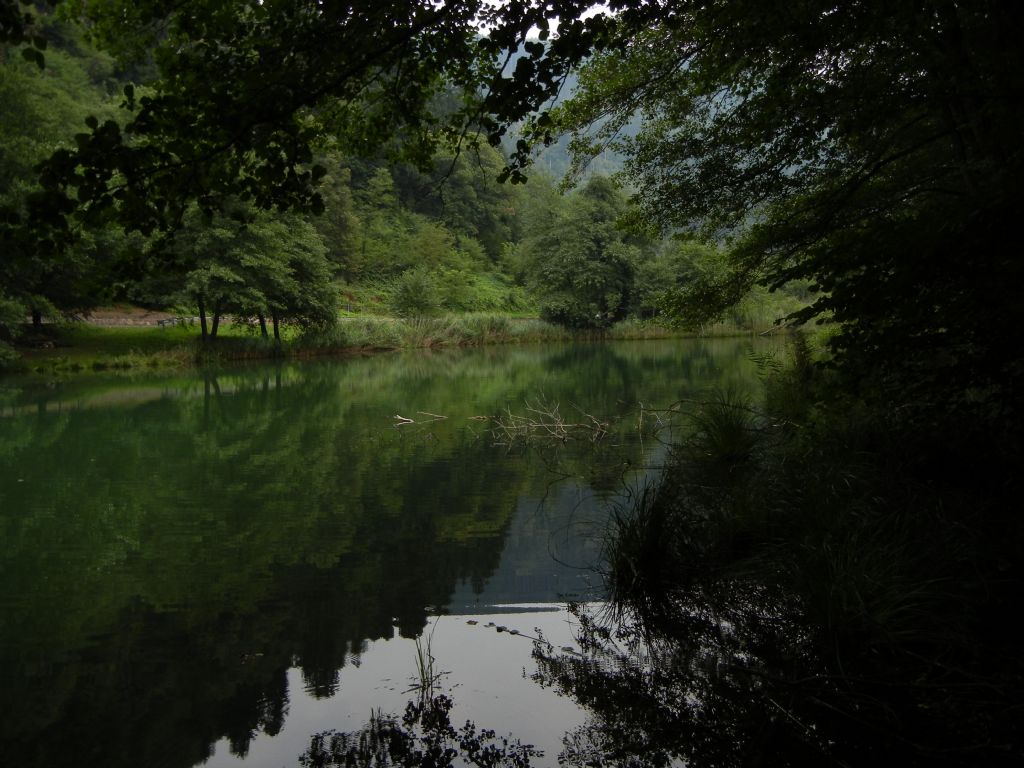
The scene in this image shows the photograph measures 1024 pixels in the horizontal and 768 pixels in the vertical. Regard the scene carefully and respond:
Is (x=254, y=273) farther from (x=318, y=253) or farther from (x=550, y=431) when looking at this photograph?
(x=550, y=431)

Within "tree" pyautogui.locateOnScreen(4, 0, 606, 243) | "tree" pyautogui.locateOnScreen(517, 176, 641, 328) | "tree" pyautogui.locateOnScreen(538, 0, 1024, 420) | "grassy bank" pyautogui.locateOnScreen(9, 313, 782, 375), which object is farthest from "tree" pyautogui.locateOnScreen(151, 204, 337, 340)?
"tree" pyautogui.locateOnScreen(4, 0, 606, 243)

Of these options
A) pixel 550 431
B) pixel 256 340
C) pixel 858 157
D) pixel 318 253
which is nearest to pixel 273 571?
pixel 550 431

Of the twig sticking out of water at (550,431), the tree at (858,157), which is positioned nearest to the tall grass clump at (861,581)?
the tree at (858,157)

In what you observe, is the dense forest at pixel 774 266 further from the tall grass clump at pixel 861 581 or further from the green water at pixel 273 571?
the green water at pixel 273 571

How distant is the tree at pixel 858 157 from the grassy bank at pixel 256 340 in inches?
885

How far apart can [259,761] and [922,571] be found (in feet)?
11.5

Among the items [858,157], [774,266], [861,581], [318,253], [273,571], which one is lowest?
[273,571]

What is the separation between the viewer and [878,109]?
612 centimetres

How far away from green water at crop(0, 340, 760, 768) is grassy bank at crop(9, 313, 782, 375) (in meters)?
12.9

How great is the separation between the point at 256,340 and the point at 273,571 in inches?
1084

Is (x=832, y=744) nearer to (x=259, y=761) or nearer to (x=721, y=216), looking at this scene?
(x=259, y=761)

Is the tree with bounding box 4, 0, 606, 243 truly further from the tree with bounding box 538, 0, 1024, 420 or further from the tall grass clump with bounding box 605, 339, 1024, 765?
the tall grass clump with bounding box 605, 339, 1024, 765

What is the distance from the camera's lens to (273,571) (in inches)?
239

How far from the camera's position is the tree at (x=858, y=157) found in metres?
3.92
